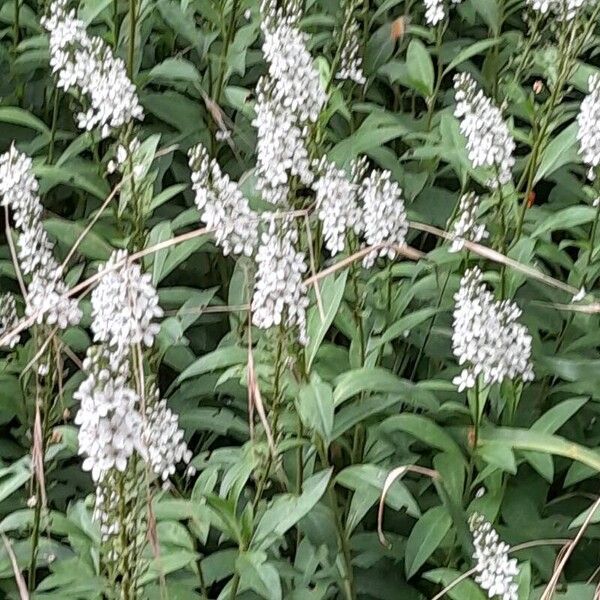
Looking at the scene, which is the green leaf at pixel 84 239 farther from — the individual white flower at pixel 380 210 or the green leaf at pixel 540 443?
the green leaf at pixel 540 443

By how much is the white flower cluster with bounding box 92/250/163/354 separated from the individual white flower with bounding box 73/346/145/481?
0.12 metres

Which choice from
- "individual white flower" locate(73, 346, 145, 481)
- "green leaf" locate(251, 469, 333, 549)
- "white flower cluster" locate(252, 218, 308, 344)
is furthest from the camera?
"green leaf" locate(251, 469, 333, 549)

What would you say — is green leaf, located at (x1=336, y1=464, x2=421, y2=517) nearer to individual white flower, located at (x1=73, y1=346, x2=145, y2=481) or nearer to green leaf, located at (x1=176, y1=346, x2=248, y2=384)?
green leaf, located at (x1=176, y1=346, x2=248, y2=384)

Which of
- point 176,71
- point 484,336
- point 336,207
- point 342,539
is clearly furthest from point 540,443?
point 176,71

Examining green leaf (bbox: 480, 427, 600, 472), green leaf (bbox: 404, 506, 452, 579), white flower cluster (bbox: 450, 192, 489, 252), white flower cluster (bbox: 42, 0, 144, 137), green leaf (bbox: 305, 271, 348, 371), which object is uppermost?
white flower cluster (bbox: 42, 0, 144, 137)

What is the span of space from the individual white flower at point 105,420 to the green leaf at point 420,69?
1.20 metres

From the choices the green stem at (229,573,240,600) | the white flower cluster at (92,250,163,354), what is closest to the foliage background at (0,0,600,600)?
the green stem at (229,573,240,600)

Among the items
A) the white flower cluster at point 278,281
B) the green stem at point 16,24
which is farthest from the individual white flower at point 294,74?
the green stem at point 16,24

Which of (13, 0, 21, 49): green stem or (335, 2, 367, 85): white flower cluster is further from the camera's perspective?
(13, 0, 21, 49): green stem

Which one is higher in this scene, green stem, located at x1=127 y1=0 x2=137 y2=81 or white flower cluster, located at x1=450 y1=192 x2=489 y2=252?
green stem, located at x1=127 y1=0 x2=137 y2=81

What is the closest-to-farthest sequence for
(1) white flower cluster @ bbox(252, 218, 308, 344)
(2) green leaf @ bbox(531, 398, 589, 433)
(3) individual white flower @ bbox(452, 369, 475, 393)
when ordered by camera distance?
1. (1) white flower cluster @ bbox(252, 218, 308, 344)
2. (3) individual white flower @ bbox(452, 369, 475, 393)
3. (2) green leaf @ bbox(531, 398, 589, 433)

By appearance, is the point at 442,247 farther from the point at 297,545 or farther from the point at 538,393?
the point at 297,545

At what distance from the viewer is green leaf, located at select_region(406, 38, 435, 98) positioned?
1970 mm

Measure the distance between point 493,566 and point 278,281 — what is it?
0.43 meters
